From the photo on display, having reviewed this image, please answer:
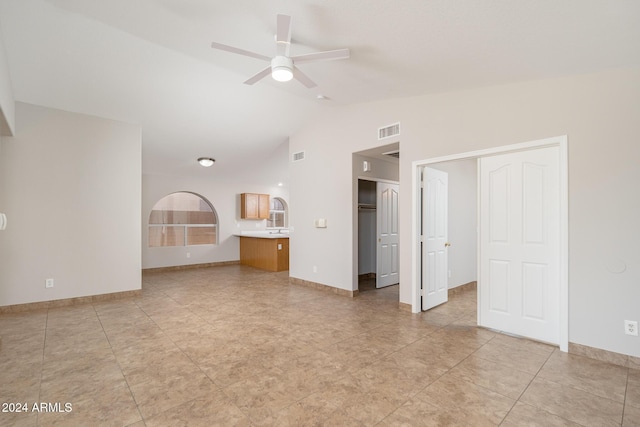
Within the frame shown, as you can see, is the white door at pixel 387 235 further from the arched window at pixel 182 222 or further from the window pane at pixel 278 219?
the window pane at pixel 278 219

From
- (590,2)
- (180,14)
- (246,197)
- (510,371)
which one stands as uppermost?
(180,14)

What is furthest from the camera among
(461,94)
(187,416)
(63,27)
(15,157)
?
(15,157)

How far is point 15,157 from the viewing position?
4215 millimetres

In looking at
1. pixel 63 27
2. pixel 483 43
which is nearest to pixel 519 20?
pixel 483 43

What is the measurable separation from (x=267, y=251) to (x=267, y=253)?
0.05 metres

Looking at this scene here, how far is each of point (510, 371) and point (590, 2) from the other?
284 centimetres

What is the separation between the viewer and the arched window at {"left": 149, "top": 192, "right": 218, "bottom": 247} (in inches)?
306

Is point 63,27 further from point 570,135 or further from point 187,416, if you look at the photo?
point 570,135

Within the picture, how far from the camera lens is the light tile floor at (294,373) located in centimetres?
197

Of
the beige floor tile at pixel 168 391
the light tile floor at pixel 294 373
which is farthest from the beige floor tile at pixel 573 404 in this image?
the beige floor tile at pixel 168 391

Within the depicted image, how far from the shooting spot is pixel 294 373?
2.50m

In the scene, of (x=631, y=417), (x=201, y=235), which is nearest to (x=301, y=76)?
(x=631, y=417)

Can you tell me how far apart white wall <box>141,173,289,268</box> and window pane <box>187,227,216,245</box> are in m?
0.16

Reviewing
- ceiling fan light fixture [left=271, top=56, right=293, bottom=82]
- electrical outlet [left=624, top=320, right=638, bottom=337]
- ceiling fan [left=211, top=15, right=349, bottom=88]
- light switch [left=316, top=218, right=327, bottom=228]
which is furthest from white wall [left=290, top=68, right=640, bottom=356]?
ceiling fan light fixture [left=271, top=56, right=293, bottom=82]
